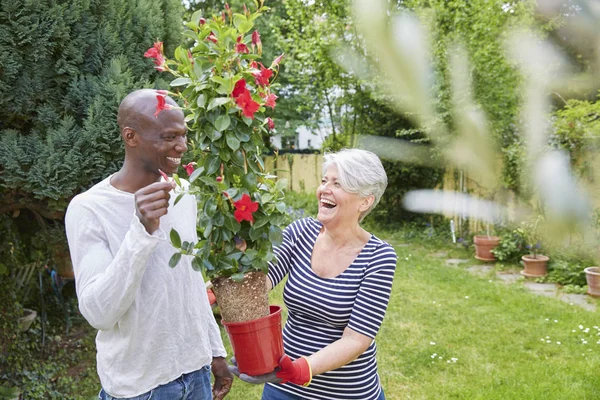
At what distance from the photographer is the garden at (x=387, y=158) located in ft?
5.03

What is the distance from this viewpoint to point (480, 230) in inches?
337

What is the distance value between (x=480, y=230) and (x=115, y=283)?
7.92 metres

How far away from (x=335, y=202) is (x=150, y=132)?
2.35 ft

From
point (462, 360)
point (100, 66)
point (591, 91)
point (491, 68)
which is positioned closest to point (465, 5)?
point (491, 68)

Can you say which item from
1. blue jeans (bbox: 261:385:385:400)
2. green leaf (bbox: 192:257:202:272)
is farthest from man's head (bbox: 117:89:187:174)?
blue jeans (bbox: 261:385:385:400)

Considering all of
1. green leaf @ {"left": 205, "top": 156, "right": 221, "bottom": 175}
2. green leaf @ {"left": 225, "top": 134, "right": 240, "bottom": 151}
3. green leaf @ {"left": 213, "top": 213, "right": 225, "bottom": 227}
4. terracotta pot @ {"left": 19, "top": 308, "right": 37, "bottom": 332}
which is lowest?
terracotta pot @ {"left": 19, "top": 308, "right": 37, "bottom": 332}

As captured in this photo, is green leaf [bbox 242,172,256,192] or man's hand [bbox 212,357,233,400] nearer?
green leaf [bbox 242,172,256,192]

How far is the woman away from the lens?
1.86 meters

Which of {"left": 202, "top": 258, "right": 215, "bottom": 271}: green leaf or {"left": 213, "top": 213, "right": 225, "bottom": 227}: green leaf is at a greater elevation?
{"left": 213, "top": 213, "right": 225, "bottom": 227}: green leaf

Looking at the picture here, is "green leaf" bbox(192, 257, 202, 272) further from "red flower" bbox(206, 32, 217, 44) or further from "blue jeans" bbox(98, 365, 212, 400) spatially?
"red flower" bbox(206, 32, 217, 44)

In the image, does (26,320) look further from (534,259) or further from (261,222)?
(534,259)

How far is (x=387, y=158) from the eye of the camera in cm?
1033

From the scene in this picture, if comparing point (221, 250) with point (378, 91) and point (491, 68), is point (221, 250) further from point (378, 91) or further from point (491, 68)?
point (378, 91)

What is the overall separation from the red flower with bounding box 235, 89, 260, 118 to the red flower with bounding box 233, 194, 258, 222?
0.75ft
